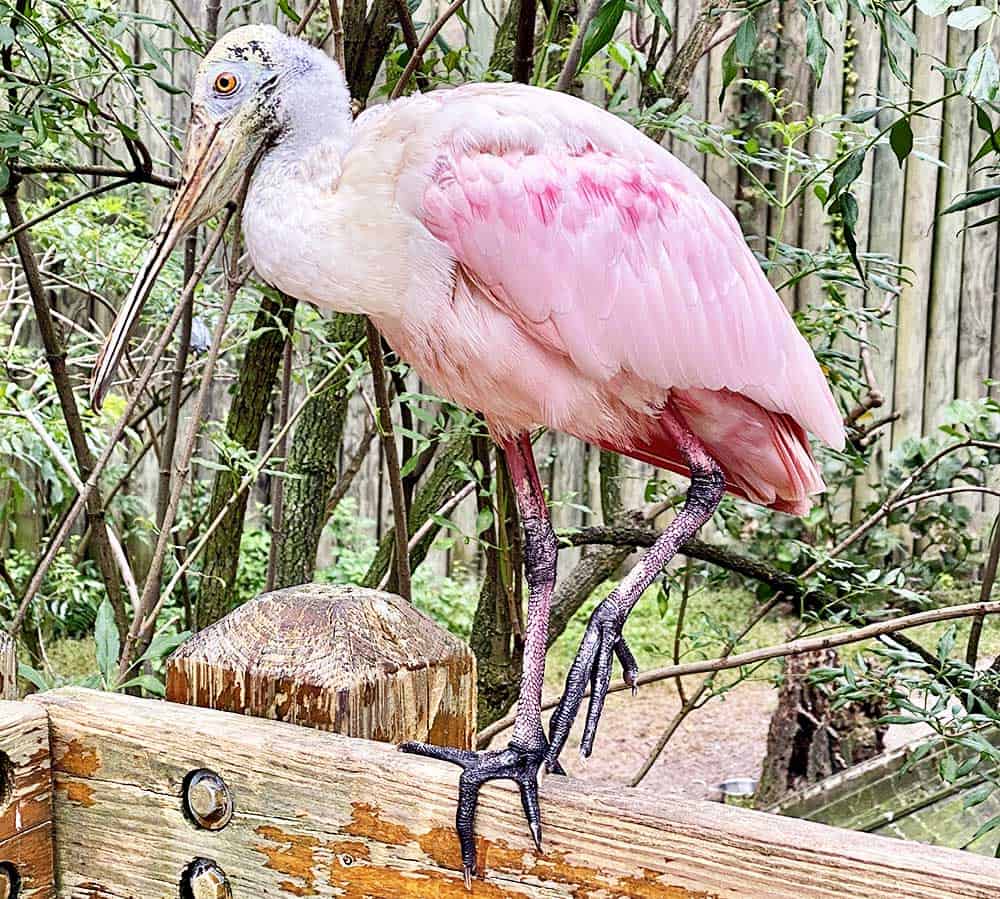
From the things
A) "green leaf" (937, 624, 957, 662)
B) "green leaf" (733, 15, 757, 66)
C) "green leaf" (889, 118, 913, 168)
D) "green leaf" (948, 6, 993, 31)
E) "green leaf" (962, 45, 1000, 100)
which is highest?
"green leaf" (733, 15, 757, 66)

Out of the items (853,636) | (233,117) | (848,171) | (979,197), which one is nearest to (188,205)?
(233,117)

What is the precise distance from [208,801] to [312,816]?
11 centimetres

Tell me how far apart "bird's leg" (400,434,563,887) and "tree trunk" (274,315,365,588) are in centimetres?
126

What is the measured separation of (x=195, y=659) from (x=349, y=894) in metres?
0.28

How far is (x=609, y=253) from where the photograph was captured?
4.86 feet

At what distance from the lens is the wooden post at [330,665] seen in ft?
4.04

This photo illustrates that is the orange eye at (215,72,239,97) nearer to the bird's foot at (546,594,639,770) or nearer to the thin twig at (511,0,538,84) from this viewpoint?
the thin twig at (511,0,538,84)

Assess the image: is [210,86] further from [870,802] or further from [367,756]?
[870,802]

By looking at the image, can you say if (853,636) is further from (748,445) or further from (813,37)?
(813,37)

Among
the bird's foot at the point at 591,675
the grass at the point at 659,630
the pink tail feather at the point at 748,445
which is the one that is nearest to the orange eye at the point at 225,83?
the pink tail feather at the point at 748,445

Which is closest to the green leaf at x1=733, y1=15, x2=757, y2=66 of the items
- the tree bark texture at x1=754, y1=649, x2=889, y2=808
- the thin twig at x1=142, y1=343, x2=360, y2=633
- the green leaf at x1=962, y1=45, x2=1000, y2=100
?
the green leaf at x1=962, y1=45, x2=1000, y2=100

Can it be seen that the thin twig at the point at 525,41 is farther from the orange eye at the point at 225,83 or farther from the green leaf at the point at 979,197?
the green leaf at the point at 979,197

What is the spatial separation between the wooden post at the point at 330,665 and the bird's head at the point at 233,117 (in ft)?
1.29

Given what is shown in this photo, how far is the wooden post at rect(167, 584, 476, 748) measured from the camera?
1.23m
